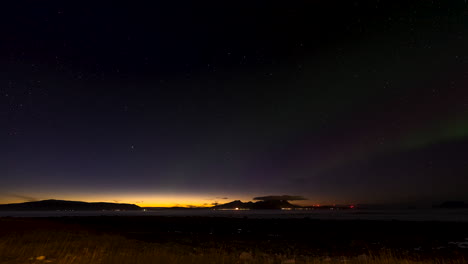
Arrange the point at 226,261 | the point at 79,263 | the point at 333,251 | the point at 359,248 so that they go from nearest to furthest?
the point at 79,263 → the point at 226,261 → the point at 333,251 → the point at 359,248

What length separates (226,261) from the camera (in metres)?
13.0

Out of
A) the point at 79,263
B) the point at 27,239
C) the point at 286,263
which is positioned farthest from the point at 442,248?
the point at 27,239

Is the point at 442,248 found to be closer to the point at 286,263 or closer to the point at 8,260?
the point at 286,263

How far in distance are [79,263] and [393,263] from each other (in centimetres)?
971

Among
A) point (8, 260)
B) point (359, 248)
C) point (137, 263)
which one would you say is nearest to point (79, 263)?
point (137, 263)

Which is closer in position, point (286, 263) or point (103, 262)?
point (103, 262)

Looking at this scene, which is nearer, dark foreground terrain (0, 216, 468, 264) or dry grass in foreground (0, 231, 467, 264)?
dry grass in foreground (0, 231, 467, 264)

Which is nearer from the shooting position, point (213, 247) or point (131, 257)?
point (131, 257)

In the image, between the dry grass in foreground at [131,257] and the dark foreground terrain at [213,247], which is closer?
the dry grass in foreground at [131,257]

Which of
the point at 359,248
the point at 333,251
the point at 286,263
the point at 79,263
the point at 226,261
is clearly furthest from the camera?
the point at 359,248

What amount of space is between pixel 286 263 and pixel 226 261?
9.55 feet

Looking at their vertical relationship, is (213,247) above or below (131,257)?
below

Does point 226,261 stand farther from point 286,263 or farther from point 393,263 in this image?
point 393,263

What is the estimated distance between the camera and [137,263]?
1127 cm
